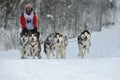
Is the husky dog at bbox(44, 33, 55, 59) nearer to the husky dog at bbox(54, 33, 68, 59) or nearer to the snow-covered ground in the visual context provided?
the husky dog at bbox(54, 33, 68, 59)

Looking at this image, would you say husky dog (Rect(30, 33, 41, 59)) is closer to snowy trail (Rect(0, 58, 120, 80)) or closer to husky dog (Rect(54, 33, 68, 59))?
husky dog (Rect(54, 33, 68, 59))

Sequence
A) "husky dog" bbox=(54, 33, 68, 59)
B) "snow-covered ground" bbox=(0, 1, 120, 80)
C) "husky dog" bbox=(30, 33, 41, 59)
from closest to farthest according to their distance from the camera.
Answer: "snow-covered ground" bbox=(0, 1, 120, 80), "husky dog" bbox=(30, 33, 41, 59), "husky dog" bbox=(54, 33, 68, 59)

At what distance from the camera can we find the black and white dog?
13.7 meters

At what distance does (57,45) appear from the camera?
1380 centimetres

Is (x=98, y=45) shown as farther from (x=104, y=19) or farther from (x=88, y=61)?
(x=88, y=61)

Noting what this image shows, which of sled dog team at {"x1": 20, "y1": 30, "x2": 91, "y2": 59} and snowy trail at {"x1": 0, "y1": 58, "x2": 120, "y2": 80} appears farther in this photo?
sled dog team at {"x1": 20, "y1": 30, "x2": 91, "y2": 59}

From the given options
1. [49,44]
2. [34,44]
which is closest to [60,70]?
[34,44]

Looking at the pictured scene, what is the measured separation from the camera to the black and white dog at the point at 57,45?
13694 mm

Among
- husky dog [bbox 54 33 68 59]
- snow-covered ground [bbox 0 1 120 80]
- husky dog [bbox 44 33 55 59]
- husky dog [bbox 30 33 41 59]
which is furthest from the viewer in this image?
husky dog [bbox 44 33 55 59]

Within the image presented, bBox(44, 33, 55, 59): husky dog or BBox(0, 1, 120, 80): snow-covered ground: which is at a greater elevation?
BBox(44, 33, 55, 59): husky dog

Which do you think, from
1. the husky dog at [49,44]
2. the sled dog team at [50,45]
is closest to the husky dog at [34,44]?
the sled dog team at [50,45]

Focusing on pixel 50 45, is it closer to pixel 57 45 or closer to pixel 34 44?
pixel 57 45

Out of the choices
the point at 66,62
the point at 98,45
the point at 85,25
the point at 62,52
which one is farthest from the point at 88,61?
the point at 85,25

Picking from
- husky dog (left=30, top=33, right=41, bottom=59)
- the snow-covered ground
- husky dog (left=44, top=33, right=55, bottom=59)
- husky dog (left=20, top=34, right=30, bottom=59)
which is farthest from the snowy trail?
husky dog (left=44, top=33, right=55, bottom=59)
